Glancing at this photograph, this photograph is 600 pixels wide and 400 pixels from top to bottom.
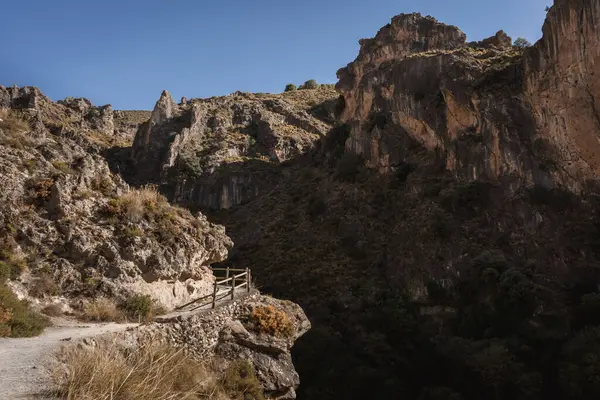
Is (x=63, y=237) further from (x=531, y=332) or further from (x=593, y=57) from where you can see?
(x=593, y=57)

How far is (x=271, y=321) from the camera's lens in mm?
13688

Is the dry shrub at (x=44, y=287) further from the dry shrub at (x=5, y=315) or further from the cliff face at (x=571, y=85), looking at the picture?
the cliff face at (x=571, y=85)

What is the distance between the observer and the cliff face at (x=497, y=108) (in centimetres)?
3069

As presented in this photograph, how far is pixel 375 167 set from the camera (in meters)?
43.8

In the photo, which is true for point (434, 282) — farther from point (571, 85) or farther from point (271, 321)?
point (271, 321)

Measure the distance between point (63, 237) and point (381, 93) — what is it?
40527mm

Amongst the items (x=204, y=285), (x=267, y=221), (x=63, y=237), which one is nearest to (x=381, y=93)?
(x=267, y=221)

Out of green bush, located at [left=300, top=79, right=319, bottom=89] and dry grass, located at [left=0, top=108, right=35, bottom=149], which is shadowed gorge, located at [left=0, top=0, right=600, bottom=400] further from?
green bush, located at [left=300, top=79, right=319, bottom=89]

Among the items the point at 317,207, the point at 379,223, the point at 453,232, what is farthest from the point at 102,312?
the point at 317,207

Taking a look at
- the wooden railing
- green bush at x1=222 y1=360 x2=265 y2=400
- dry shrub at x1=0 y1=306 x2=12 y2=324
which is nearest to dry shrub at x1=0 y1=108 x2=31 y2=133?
dry shrub at x1=0 y1=306 x2=12 y2=324

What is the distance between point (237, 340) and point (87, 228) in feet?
17.2

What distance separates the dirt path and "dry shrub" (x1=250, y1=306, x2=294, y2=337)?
5044 mm

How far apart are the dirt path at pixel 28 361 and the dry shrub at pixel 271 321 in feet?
16.5

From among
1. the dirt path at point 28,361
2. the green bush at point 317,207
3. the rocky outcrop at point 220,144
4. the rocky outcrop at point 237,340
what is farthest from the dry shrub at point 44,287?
the rocky outcrop at point 220,144
